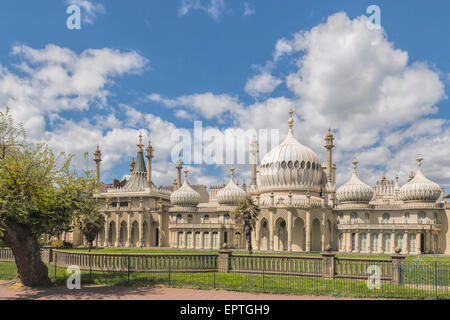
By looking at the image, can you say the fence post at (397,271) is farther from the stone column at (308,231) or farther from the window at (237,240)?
the window at (237,240)

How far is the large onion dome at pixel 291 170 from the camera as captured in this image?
56344 mm

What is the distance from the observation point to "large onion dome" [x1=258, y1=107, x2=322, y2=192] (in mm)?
56344

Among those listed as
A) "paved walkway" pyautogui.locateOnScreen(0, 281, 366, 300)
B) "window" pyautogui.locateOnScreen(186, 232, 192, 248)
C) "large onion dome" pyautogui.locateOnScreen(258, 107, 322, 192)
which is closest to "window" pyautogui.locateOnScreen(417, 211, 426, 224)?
"large onion dome" pyautogui.locateOnScreen(258, 107, 322, 192)

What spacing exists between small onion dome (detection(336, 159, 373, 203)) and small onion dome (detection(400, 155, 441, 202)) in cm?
410

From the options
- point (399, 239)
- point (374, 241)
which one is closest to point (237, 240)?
point (374, 241)

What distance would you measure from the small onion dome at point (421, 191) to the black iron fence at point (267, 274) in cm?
2947

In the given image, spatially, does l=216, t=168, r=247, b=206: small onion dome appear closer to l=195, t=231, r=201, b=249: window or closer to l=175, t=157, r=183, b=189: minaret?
l=195, t=231, r=201, b=249: window

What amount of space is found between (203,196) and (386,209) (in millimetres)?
47178

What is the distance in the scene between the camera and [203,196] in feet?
307

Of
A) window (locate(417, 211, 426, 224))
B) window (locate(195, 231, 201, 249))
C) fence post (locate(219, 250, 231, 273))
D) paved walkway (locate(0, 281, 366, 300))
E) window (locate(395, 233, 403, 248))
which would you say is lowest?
window (locate(195, 231, 201, 249))

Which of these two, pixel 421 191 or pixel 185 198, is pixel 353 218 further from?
pixel 185 198

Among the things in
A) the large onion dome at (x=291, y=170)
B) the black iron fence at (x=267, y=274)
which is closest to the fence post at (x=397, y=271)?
the black iron fence at (x=267, y=274)
